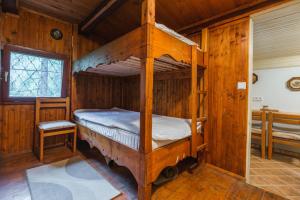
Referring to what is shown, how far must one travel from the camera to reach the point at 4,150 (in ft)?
8.22

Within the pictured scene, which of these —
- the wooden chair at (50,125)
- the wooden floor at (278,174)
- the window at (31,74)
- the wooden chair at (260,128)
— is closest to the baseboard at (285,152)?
the wooden floor at (278,174)

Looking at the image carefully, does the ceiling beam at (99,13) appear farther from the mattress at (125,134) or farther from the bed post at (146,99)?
the mattress at (125,134)

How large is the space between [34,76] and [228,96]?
3.54 meters

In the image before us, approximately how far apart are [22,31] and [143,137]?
302 centimetres

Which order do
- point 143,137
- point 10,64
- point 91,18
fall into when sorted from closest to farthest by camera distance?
point 143,137 < point 10,64 < point 91,18

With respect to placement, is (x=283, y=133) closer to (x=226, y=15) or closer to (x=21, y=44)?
(x=226, y=15)

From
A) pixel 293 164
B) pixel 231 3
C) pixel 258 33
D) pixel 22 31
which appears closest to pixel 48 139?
pixel 22 31

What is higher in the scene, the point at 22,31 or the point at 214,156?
the point at 22,31

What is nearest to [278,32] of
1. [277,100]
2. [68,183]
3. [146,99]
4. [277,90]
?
[277,90]

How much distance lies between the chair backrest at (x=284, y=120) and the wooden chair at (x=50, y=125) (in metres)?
3.86

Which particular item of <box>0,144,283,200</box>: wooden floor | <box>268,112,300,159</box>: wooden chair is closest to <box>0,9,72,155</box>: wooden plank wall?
<box>0,144,283,200</box>: wooden floor

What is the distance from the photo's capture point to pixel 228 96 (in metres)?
2.21

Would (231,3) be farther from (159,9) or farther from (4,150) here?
(4,150)

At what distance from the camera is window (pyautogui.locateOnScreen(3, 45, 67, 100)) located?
2.51 metres
